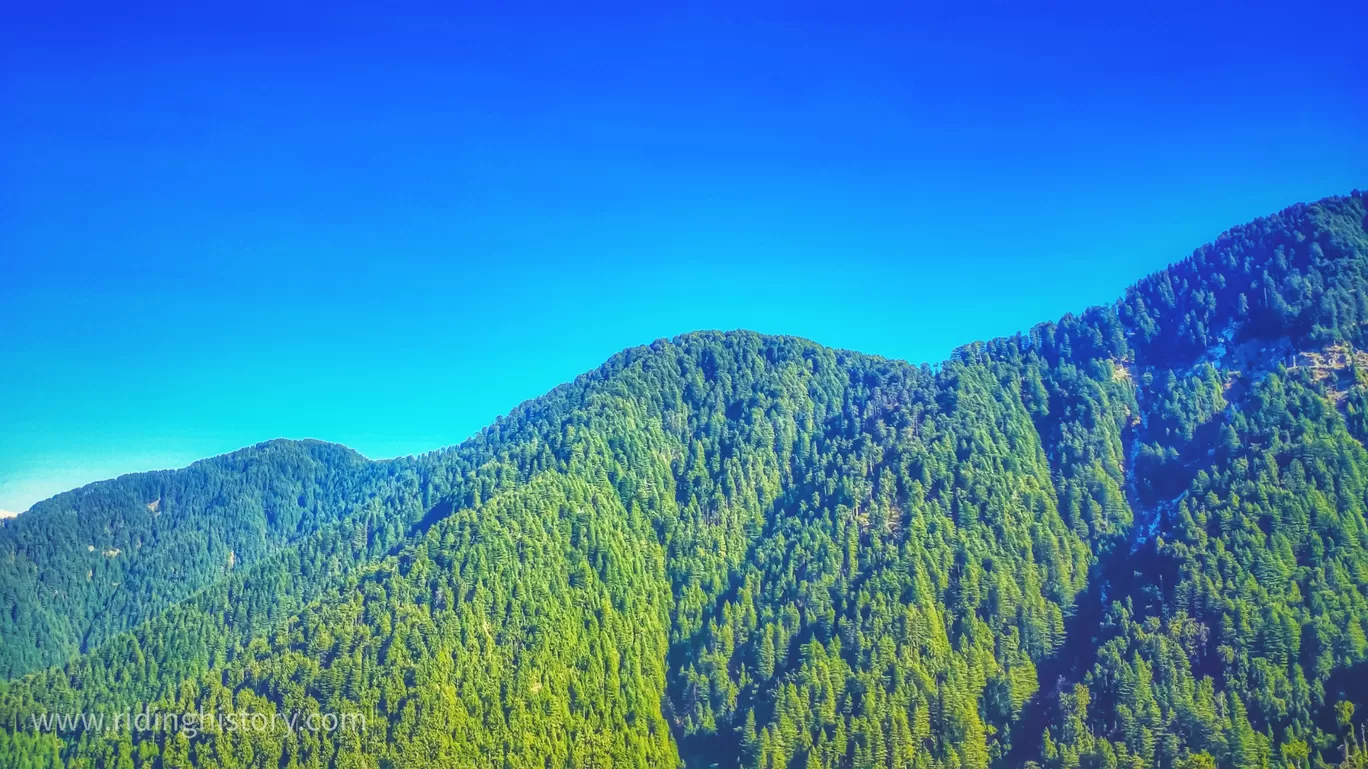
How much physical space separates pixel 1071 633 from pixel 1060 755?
33.8m

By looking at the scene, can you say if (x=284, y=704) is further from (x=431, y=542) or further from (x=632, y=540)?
(x=632, y=540)

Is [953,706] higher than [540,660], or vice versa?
[540,660]

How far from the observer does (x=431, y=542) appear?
186 metres

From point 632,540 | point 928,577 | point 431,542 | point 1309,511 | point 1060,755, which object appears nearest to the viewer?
point 1060,755

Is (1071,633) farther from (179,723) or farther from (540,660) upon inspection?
(179,723)

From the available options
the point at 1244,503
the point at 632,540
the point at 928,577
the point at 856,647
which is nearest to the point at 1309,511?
the point at 1244,503

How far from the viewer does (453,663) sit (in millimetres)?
157875

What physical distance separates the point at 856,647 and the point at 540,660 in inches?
2104

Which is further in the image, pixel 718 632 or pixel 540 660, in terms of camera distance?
pixel 718 632

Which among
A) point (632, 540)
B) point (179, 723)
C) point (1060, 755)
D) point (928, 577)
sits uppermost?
point (632, 540)

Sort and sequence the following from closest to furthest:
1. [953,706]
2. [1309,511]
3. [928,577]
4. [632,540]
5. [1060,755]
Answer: [1060,755] → [953,706] → [1309,511] → [928,577] → [632,540]

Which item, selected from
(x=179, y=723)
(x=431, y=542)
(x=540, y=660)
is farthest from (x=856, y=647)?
(x=179, y=723)

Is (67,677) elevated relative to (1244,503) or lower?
lower

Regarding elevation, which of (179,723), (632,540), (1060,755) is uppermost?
(632,540)
